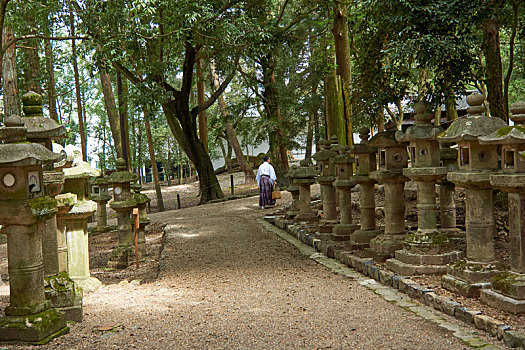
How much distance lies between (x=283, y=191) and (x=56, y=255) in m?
14.8

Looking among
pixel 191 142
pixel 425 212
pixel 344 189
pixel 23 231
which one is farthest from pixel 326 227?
pixel 191 142

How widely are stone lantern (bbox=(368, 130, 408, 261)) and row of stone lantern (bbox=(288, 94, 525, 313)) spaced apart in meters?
0.02

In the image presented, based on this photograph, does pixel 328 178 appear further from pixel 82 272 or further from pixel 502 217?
pixel 82 272

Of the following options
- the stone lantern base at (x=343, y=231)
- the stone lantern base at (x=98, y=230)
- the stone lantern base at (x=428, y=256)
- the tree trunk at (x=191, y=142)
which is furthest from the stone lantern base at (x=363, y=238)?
the tree trunk at (x=191, y=142)

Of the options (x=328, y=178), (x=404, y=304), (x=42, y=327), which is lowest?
(x=404, y=304)

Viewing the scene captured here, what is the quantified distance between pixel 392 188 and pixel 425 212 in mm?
847

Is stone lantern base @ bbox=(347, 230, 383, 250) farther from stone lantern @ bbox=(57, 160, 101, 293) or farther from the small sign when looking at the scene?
the small sign

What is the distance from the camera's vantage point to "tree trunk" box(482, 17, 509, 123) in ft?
32.0

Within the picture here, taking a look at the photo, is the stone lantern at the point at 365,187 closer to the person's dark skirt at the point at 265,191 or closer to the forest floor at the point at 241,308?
the forest floor at the point at 241,308

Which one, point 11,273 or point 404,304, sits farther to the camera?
point 404,304

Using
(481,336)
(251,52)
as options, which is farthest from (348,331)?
(251,52)

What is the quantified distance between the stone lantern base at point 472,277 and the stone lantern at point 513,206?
0.22 metres

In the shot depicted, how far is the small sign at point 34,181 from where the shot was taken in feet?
15.1

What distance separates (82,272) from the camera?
7434mm
